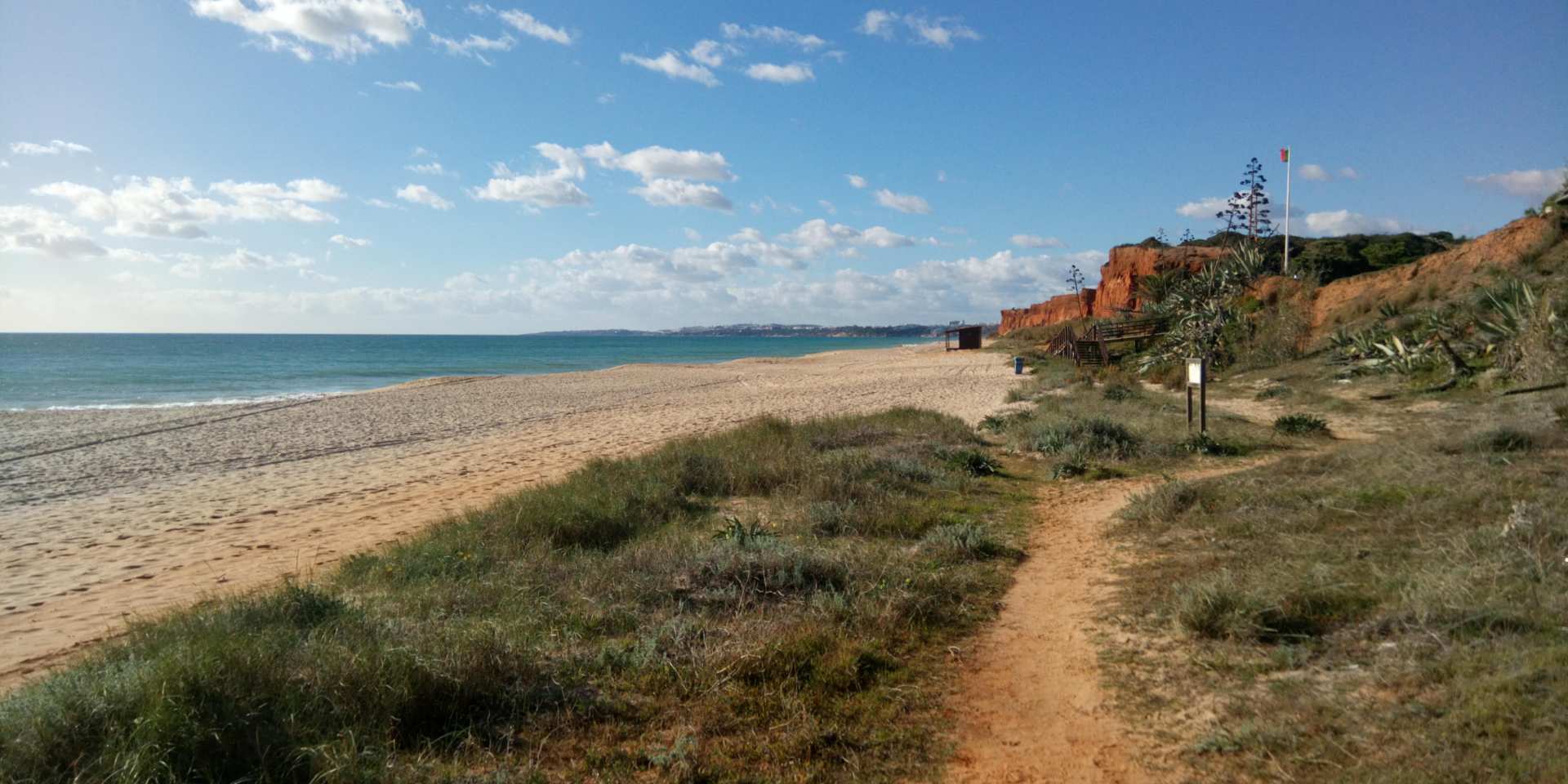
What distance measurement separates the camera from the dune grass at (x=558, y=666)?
3139mm

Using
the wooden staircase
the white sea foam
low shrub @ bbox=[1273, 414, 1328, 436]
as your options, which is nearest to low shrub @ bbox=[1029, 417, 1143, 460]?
low shrub @ bbox=[1273, 414, 1328, 436]

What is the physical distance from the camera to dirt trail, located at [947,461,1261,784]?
3.37m

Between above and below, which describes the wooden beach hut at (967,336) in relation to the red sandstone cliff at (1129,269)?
below

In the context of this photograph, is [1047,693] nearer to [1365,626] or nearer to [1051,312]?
[1365,626]

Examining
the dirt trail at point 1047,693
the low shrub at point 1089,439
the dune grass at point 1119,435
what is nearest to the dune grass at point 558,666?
the dirt trail at point 1047,693

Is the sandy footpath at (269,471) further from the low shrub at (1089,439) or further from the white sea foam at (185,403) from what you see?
the low shrub at (1089,439)

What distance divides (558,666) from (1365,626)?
12.7 ft

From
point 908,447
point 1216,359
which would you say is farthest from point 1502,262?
point 908,447

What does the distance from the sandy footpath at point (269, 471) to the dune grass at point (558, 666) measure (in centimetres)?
192

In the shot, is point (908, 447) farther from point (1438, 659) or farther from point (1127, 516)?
point (1438, 659)

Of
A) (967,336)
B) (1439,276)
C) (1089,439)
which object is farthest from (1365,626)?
(967,336)

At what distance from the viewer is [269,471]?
13281mm

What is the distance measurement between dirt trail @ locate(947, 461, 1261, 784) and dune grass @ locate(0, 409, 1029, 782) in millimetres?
186

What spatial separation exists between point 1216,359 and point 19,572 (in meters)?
23.6
